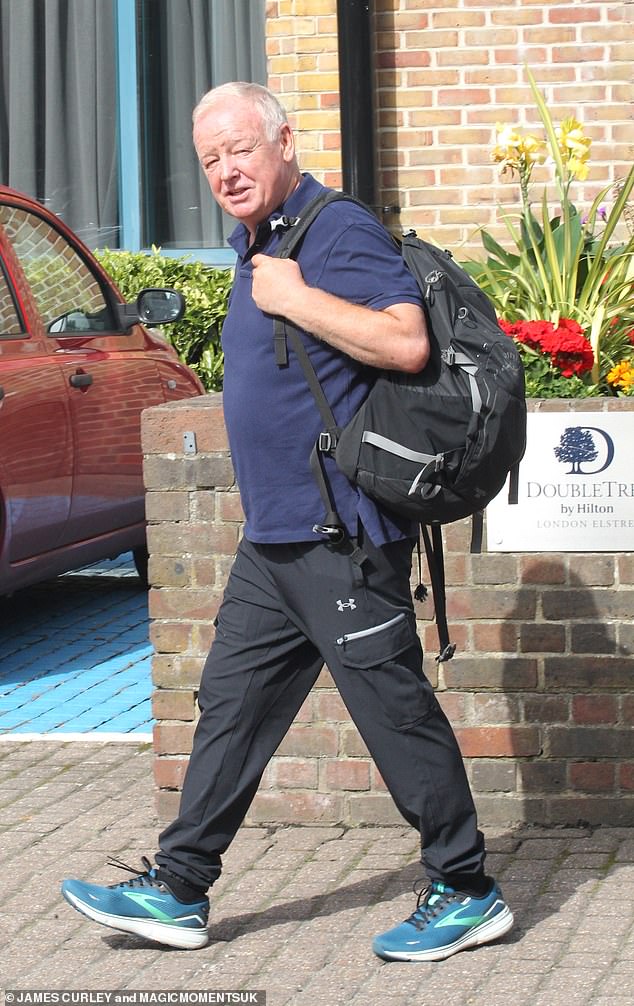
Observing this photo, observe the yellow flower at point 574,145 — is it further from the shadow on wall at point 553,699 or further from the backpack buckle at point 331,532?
the backpack buckle at point 331,532

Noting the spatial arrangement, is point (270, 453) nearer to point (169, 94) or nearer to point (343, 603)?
point (343, 603)

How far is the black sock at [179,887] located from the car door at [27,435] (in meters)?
2.94

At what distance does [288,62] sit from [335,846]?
516 centimetres

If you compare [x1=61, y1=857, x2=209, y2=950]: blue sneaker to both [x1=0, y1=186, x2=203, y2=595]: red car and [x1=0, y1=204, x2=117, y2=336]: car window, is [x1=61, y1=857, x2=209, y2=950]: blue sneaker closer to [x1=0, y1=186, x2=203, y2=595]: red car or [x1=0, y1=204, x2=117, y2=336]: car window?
[x1=0, y1=186, x2=203, y2=595]: red car

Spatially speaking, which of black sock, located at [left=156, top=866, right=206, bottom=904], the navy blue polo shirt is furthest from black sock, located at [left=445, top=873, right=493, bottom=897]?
the navy blue polo shirt

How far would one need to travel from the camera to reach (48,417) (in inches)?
280

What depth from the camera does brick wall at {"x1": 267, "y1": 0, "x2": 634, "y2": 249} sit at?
896 cm

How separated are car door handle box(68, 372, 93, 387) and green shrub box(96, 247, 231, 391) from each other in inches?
79.2

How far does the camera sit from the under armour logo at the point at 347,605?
12.8 ft

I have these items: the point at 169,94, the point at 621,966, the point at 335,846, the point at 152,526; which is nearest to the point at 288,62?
the point at 169,94

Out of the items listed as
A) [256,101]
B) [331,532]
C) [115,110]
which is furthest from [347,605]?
[115,110]

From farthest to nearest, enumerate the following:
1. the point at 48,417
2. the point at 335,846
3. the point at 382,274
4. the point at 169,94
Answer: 1. the point at 169,94
2. the point at 48,417
3. the point at 335,846
4. the point at 382,274

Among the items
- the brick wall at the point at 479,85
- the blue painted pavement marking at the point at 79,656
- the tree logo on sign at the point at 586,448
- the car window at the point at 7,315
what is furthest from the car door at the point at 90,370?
the tree logo on sign at the point at 586,448

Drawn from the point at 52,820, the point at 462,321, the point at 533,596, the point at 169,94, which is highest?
the point at 169,94
